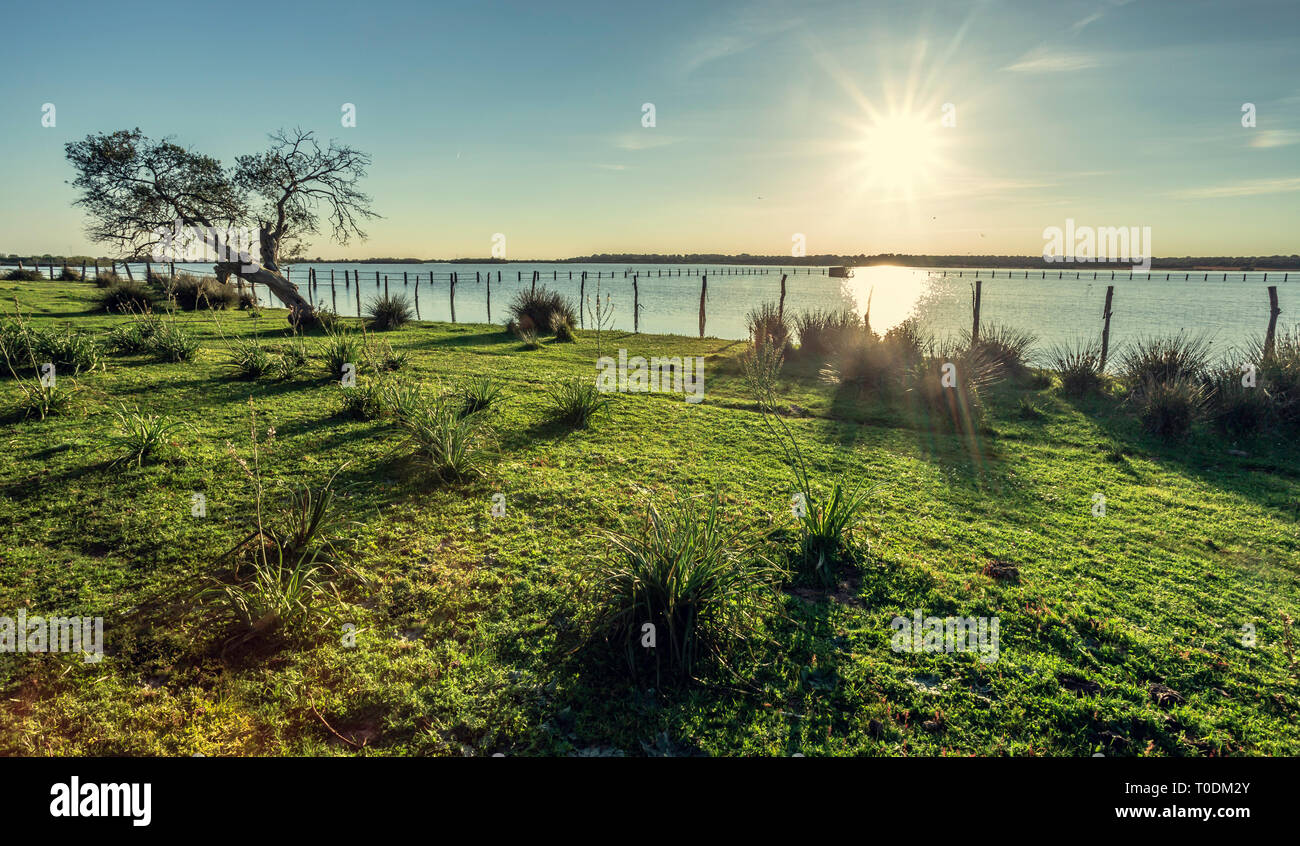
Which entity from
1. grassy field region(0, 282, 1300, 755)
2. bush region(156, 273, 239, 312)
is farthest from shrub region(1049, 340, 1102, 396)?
bush region(156, 273, 239, 312)

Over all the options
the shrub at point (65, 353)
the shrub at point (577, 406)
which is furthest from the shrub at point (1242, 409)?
the shrub at point (65, 353)

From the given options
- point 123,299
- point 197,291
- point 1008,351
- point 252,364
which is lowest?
point 252,364

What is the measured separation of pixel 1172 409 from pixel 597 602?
33.5 ft

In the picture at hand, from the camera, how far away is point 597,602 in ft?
13.1

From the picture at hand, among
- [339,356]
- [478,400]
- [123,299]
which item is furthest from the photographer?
[123,299]

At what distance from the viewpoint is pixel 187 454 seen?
635 centimetres

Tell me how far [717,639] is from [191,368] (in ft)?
38.1

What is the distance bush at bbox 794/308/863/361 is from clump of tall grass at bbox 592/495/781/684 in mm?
12771

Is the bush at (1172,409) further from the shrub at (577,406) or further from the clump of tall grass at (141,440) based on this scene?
the clump of tall grass at (141,440)

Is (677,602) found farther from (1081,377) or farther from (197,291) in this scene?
(197,291)

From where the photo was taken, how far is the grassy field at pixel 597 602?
9.87 ft

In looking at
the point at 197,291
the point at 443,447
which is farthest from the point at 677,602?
the point at 197,291

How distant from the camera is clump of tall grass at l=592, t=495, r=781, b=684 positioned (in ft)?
11.4
